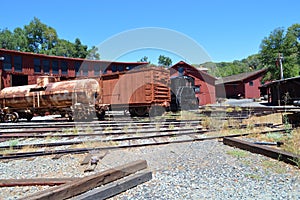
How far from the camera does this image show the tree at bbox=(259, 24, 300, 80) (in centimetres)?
4119

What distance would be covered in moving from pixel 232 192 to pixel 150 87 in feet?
35.0

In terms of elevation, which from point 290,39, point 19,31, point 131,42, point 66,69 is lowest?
point 131,42

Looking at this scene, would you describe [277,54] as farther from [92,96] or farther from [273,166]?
[273,166]

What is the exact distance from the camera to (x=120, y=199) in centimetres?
296

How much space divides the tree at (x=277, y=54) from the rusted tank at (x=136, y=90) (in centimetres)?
3507

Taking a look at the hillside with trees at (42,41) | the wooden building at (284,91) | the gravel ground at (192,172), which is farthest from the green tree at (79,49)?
the gravel ground at (192,172)

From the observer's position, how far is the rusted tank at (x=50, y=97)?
521 inches

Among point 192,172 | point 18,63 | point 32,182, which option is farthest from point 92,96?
point 18,63

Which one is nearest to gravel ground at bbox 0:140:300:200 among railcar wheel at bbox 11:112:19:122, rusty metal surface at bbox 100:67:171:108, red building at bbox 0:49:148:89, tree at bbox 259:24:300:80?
rusty metal surface at bbox 100:67:171:108

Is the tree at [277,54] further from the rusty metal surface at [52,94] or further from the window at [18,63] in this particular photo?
the window at [18,63]

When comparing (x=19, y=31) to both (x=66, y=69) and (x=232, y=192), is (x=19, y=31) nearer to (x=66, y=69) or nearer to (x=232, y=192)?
(x=66, y=69)

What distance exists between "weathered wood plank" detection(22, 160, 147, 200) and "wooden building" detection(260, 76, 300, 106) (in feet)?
78.1

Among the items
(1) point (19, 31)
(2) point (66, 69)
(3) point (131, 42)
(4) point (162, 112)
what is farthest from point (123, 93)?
(1) point (19, 31)

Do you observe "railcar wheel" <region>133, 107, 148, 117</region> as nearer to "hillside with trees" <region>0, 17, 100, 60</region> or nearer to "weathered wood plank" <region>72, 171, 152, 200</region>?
"weathered wood plank" <region>72, 171, 152, 200</region>
